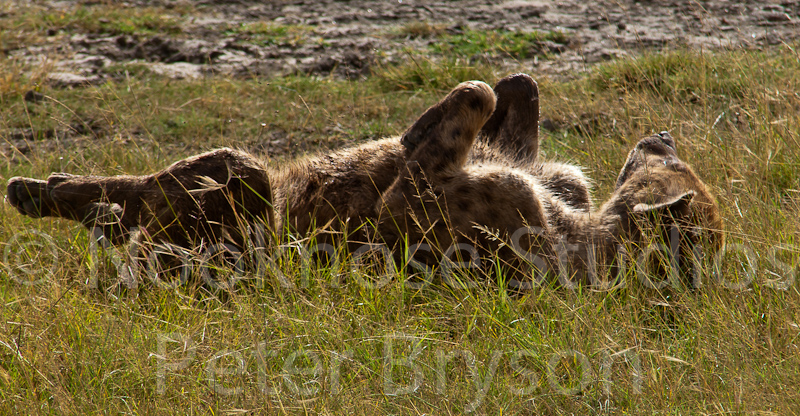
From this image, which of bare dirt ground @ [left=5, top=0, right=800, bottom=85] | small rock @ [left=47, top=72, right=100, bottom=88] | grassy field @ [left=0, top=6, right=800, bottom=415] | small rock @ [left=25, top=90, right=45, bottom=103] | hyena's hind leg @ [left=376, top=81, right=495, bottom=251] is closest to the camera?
grassy field @ [left=0, top=6, right=800, bottom=415]

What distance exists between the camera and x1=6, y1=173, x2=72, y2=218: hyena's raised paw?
3262 mm

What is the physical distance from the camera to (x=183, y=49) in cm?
642

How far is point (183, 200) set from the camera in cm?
310

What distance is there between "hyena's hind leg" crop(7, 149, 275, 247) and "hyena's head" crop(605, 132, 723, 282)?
1.64m

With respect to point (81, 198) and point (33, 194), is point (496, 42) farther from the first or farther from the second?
point (33, 194)

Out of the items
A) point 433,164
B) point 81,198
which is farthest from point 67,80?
point 433,164

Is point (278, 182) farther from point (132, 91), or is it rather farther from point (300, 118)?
point (132, 91)

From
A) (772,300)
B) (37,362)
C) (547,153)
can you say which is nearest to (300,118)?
(547,153)

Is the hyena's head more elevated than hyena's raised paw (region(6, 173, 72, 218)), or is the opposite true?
hyena's raised paw (region(6, 173, 72, 218))

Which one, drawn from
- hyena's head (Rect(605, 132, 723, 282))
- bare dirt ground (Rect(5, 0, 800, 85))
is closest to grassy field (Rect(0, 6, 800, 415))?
hyena's head (Rect(605, 132, 723, 282))

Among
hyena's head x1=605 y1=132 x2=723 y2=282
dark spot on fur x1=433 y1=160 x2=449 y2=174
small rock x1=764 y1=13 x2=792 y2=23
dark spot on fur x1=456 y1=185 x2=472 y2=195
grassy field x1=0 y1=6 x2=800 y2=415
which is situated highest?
small rock x1=764 y1=13 x2=792 y2=23

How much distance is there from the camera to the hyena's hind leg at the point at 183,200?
309 cm

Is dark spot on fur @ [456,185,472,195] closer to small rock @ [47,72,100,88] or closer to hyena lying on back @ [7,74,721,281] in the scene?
hyena lying on back @ [7,74,721,281]

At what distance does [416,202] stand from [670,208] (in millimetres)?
1100
